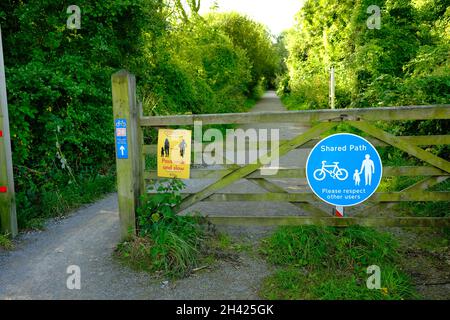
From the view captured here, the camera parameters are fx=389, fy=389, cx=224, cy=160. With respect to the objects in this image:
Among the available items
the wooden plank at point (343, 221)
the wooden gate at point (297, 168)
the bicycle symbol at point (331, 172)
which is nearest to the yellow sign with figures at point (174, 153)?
the wooden gate at point (297, 168)

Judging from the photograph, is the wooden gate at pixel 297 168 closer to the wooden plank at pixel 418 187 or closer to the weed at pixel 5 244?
the wooden plank at pixel 418 187

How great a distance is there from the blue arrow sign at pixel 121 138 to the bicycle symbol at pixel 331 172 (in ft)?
7.00

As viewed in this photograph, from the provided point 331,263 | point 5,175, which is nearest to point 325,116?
point 331,263

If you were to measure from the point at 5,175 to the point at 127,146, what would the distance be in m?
1.88

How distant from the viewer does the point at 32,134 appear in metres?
6.66

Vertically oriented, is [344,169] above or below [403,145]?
below

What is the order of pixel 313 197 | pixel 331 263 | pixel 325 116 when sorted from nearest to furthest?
pixel 331 263 → pixel 325 116 → pixel 313 197

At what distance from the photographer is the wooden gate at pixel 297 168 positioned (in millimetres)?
4094

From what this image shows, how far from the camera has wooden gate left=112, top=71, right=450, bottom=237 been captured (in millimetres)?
4094

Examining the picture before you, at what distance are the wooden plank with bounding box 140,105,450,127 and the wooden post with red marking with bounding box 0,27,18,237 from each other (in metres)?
1.88

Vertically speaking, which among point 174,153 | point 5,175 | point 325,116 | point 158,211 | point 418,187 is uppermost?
point 325,116

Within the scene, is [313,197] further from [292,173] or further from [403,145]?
[403,145]

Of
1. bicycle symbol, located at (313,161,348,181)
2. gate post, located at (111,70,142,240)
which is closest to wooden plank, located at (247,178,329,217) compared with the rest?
bicycle symbol, located at (313,161,348,181)

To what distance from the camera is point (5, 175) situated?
16.5 ft
